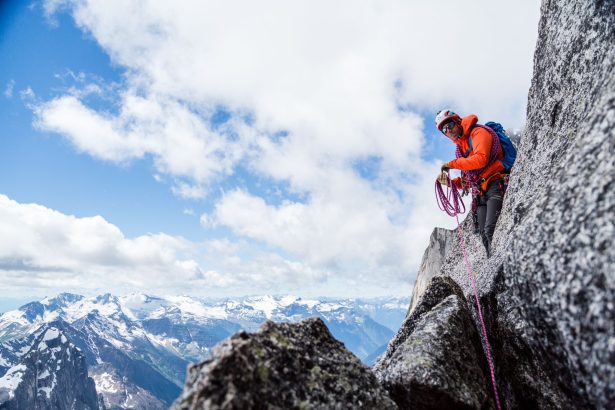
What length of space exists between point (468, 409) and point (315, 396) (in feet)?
12.4

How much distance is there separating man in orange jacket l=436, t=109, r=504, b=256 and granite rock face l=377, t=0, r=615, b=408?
1.46 metres

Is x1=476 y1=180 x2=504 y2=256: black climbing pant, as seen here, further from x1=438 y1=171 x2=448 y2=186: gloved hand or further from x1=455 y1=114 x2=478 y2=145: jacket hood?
x1=455 y1=114 x2=478 y2=145: jacket hood

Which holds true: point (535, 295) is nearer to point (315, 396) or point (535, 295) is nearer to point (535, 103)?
point (315, 396)

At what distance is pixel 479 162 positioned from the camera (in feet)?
38.8

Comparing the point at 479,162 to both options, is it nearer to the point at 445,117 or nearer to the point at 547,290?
the point at 445,117

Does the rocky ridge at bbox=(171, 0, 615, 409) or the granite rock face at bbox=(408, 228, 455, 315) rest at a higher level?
the granite rock face at bbox=(408, 228, 455, 315)

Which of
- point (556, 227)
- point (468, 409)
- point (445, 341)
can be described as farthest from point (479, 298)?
point (556, 227)

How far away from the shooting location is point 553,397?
6.80 metres

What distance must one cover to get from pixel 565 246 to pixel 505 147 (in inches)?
332

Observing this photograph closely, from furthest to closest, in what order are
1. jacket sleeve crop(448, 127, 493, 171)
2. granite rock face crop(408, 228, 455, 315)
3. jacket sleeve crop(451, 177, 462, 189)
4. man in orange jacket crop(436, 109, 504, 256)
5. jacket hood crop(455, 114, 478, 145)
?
granite rock face crop(408, 228, 455, 315), jacket sleeve crop(451, 177, 462, 189), jacket hood crop(455, 114, 478, 145), man in orange jacket crop(436, 109, 504, 256), jacket sleeve crop(448, 127, 493, 171)

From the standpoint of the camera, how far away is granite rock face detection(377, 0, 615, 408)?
5.14 m

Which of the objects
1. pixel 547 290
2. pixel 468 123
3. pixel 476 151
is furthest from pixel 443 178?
pixel 547 290

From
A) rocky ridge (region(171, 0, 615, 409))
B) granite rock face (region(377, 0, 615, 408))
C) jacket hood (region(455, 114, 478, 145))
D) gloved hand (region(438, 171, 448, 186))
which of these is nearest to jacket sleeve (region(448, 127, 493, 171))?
jacket hood (region(455, 114, 478, 145))

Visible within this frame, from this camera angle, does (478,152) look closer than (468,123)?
Yes
